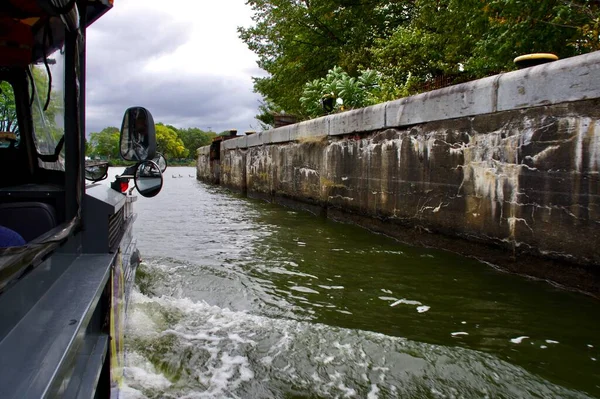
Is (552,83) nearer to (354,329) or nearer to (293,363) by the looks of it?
(354,329)

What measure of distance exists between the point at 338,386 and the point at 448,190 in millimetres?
3532

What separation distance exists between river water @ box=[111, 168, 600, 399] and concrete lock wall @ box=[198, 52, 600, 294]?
13.5 inches

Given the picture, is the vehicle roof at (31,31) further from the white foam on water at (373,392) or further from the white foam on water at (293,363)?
the white foam on water at (373,392)

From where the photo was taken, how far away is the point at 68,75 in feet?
6.07

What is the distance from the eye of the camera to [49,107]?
2.42 metres

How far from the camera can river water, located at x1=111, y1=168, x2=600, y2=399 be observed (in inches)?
108

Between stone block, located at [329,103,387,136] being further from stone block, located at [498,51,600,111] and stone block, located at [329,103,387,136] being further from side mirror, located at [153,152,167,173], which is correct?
side mirror, located at [153,152,167,173]

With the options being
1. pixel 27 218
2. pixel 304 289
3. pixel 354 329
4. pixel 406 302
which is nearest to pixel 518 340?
pixel 406 302

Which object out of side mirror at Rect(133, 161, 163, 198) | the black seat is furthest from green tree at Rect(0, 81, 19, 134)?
the black seat

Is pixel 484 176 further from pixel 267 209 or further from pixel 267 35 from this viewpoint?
pixel 267 35

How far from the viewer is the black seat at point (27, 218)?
1929 mm

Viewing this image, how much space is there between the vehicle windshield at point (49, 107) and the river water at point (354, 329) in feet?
4.56

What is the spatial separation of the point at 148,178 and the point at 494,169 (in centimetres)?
369

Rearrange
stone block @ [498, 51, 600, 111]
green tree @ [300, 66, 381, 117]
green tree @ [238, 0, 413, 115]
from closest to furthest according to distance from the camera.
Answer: stone block @ [498, 51, 600, 111] < green tree @ [300, 66, 381, 117] < green tree @ [238, 0, 413, 115]
